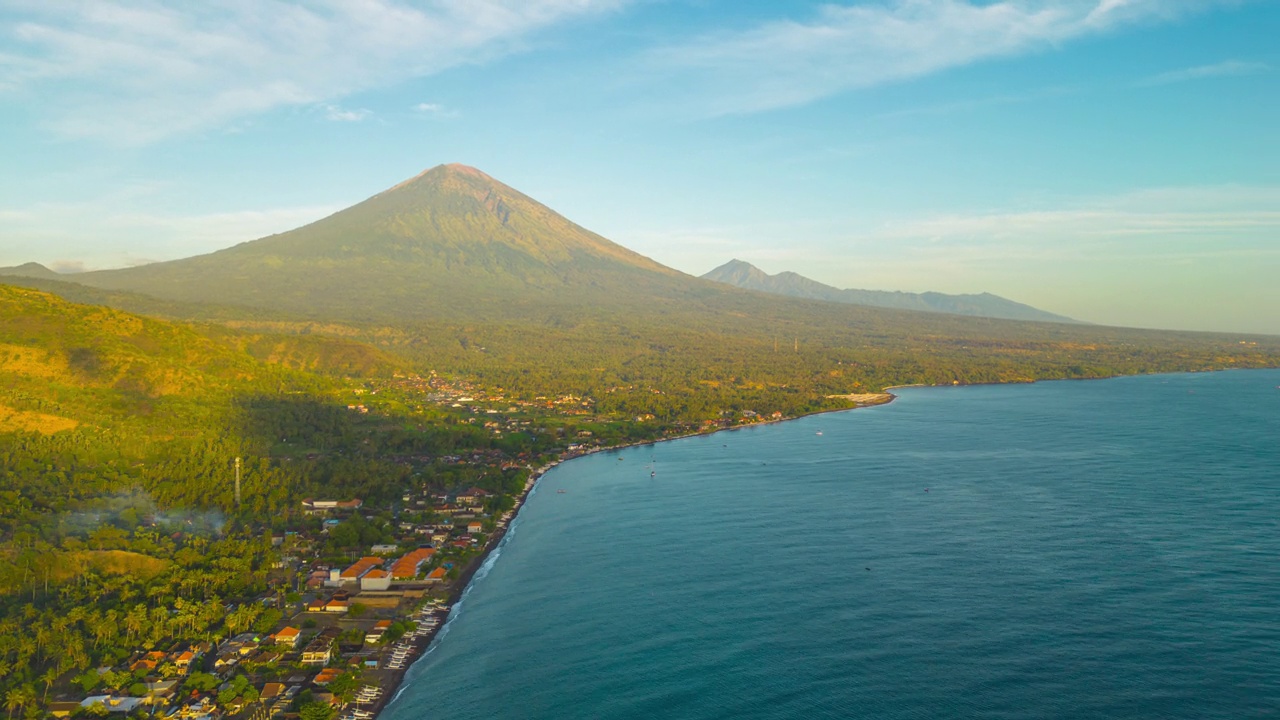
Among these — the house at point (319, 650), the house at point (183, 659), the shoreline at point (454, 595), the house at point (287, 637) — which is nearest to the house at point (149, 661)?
the house at point (183, 659)

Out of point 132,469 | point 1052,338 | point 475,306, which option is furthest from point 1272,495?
point 1052,338

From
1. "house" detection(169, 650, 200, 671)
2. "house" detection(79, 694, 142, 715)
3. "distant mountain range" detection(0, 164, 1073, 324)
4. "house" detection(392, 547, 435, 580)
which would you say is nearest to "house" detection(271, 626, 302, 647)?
"house" detection(169, 650, 200, 671)

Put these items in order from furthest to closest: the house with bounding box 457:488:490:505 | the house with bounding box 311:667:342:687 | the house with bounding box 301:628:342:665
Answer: the house with bounding box 457:488:490:505 → the house with bounding box 301:628:342:665 → the house with bounding box 311:667:342:687

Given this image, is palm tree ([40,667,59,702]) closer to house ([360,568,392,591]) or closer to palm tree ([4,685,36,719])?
palm tree ([4,685,36,719])

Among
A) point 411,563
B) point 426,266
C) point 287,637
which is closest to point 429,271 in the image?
point 426,266

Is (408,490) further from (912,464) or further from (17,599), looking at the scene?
(912,464)

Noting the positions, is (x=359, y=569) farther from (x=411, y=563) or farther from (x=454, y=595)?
(x=454, y=595)

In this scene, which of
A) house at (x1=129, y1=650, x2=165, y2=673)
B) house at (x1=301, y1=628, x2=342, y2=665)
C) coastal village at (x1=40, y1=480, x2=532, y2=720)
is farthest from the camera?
house at (x1=301, y1=628, x2=342, y2=665)
